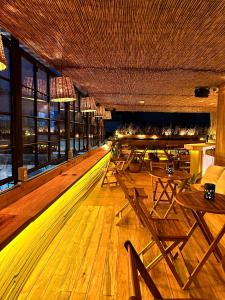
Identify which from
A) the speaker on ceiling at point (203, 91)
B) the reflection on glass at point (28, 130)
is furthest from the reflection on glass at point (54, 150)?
the speaker on ceiling at point (203, 91)

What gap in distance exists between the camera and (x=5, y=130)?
3330 millimetres

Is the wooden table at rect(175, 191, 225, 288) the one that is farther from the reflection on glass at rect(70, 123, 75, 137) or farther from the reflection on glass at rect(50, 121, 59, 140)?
the reflection on glass at rect(70, 123, 75, 137)

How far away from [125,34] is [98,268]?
2481 mm

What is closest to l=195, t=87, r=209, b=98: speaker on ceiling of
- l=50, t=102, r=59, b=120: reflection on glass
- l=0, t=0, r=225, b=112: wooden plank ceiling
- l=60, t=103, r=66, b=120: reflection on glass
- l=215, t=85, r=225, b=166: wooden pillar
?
l=215, t=85, r=225, b=166: wooden pillar

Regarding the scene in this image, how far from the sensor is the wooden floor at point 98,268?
91.5 inches

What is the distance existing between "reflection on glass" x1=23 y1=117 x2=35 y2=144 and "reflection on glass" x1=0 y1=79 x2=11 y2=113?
18.6 inches

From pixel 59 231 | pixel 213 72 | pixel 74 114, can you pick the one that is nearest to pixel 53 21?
pixel 59 231

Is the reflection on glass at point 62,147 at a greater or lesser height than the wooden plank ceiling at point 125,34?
lesser

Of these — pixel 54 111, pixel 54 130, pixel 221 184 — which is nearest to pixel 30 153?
pixel 54 130

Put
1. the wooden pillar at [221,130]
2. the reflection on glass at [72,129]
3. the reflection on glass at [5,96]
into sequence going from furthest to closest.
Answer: the reflection on glass at [72,129], the wooden pillar at [221,130], the reflection on glass at [5,96]

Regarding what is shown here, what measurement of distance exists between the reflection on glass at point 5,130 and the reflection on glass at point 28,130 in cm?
39

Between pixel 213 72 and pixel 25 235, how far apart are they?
3.95m

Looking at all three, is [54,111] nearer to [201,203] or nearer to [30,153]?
[30,153]

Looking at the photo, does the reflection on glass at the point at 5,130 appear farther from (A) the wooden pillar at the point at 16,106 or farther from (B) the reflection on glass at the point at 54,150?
(B) the reflection on glass at the point at 54,150
